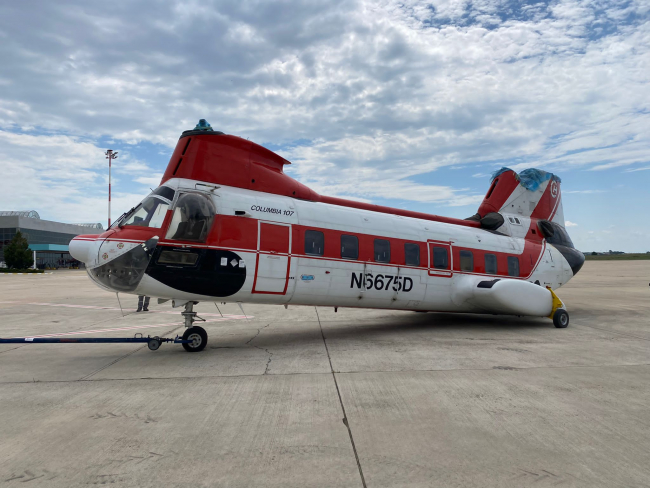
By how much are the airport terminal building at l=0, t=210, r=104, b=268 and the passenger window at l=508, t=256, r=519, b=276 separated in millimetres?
70008

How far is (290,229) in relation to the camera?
894 centimetres

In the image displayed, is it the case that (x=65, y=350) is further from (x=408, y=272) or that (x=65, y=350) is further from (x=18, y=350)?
(x=408, y=272)

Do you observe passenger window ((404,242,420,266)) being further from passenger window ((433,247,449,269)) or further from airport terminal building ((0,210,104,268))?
airport terminal building ((0,210,104,268))

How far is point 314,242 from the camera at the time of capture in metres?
9.23

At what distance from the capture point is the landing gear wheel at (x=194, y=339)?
8102mm

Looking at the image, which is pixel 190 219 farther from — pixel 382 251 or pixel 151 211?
pixel 382 251

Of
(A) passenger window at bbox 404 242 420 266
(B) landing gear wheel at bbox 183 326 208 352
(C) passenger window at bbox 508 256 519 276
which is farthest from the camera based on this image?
(C) passenger window at bbox 508 256 519 276

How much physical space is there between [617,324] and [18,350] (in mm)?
14924

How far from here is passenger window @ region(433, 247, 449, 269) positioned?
1116 cm

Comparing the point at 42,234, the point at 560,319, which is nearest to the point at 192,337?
the point at 560,319

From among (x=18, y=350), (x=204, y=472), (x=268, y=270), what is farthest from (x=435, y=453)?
(x=18, y=350)

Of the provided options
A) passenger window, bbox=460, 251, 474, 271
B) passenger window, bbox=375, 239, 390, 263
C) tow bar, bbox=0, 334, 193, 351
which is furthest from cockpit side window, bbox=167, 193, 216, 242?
passenger window, bbox=460, 251, 474, 271

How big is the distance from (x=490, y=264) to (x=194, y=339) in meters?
8.65

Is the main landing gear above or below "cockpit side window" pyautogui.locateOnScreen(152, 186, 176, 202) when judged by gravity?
below
